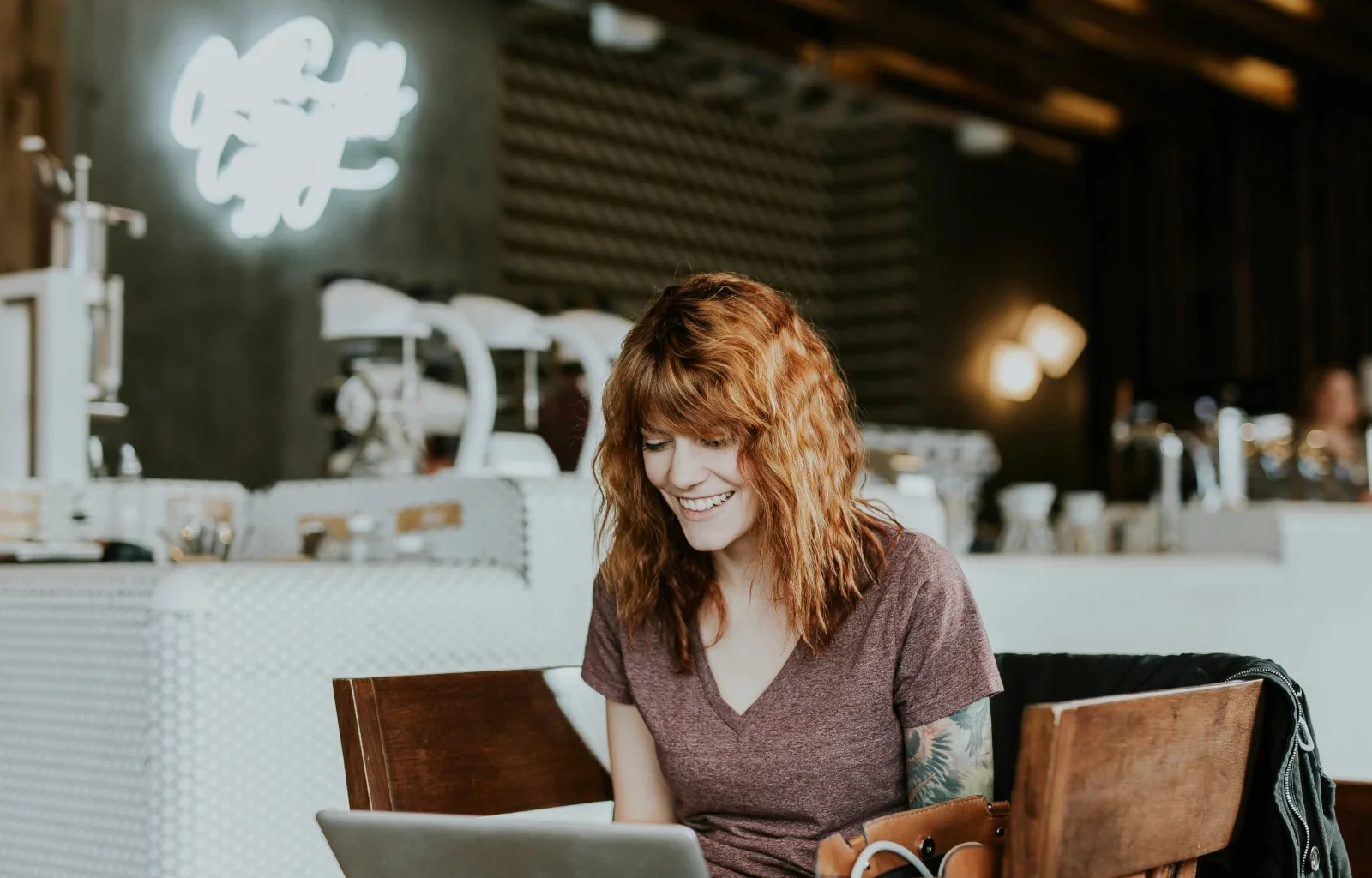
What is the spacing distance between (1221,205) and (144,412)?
255 inches

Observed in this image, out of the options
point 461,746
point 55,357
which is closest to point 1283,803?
point 461,746

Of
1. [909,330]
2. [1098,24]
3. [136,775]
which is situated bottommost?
[136,775]

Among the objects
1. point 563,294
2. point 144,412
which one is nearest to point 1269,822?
point 144,412

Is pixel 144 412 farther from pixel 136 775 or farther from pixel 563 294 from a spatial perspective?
pixel 136 775

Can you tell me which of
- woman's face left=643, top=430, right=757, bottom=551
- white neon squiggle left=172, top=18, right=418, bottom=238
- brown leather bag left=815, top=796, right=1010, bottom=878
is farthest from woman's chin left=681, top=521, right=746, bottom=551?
white neon squiggle left=172, top=18, right=418, bottom=238

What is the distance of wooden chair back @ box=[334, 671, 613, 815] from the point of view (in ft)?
4.66

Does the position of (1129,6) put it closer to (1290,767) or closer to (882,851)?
(1290,767)

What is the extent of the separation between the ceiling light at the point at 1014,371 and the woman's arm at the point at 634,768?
299 inches

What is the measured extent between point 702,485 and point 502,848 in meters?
0.52

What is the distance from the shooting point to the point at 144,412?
4969mm

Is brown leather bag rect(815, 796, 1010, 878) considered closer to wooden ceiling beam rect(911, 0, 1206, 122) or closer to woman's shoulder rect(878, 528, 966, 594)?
woman's shoulder rect(878, 528, 966, 594)

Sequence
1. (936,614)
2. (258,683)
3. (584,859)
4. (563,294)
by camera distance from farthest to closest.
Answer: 1. (563,294)
2. (258,683)
3. (936,614)
4. (584,859)

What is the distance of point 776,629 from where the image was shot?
5.10ft

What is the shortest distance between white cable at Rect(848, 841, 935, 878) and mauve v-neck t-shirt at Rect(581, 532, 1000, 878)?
11.0 inches
